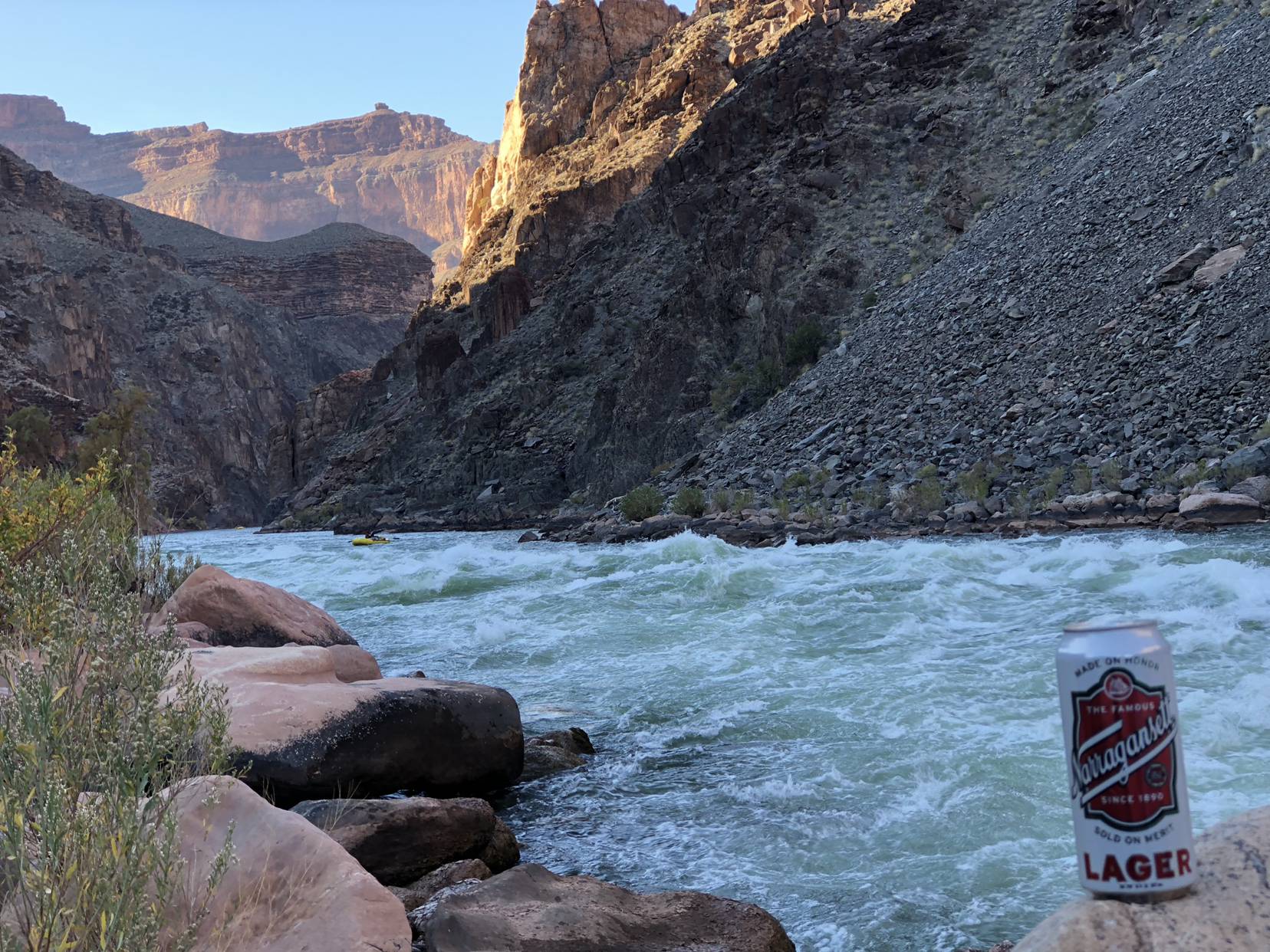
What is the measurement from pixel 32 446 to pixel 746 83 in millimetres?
48099

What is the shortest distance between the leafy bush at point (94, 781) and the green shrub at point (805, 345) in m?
31.4

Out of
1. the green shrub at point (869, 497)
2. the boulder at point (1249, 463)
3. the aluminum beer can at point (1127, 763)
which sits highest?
the aluminum beer can at point (1127, 763)

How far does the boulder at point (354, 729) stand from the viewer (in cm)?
620

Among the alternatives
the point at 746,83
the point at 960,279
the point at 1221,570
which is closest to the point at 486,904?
the point at 1221,570

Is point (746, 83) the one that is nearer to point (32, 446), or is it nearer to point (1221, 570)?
point (1221, 570)

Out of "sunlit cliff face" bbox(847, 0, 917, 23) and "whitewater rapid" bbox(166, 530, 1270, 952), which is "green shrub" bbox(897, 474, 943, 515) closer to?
"whitewater rapid" bbox(166, 530, 1270, 952)

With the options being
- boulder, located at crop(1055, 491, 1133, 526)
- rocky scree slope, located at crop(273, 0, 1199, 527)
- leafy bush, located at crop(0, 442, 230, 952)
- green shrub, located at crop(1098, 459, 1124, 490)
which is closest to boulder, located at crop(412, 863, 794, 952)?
leafy bush, located at crop(0, 442, 230, 952)

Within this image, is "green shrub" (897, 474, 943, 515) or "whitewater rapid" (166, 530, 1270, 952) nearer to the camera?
"whitewater rapid" (166, 530, 1270, 952)

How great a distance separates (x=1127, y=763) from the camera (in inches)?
81.3

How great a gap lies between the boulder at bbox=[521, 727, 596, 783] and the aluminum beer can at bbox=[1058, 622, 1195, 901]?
5560 mm

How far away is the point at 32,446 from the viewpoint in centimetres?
6419

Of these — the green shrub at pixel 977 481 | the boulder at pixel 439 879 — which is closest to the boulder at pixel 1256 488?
the green shrub at pixel 977 481

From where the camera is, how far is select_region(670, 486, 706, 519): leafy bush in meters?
27.0

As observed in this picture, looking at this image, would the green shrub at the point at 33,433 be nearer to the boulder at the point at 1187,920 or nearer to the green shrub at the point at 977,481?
the green shrub at the point at 977,481
